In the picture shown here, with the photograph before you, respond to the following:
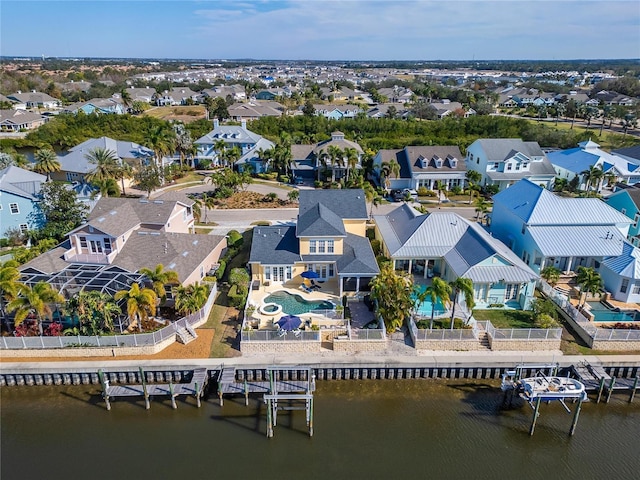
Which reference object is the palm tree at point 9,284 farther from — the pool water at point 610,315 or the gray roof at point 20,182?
the pool water at point 610,315

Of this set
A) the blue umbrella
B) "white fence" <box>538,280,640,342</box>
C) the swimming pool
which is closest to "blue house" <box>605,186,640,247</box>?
"white fence" <box>538,280,640,342</box>

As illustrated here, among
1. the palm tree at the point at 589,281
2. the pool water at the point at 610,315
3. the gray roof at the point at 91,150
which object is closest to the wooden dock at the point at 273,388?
the palm tree at the point at 589,281

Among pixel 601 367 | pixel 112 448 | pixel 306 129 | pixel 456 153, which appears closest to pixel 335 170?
pixel 456 153

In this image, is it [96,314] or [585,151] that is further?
[585,151]

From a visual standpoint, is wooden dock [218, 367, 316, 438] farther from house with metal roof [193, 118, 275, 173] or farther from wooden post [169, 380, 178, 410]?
house with metal roof [193, 118, 275, 173]

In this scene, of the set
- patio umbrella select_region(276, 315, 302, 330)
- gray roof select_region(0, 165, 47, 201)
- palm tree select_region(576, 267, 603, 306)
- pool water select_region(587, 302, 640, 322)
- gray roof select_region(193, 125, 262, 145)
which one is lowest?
pool water select_region(587, 302, 640, 322)

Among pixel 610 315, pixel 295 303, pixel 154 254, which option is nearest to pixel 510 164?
pixel 610 315

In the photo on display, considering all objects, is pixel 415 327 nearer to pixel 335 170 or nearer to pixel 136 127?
pixel 335 170
